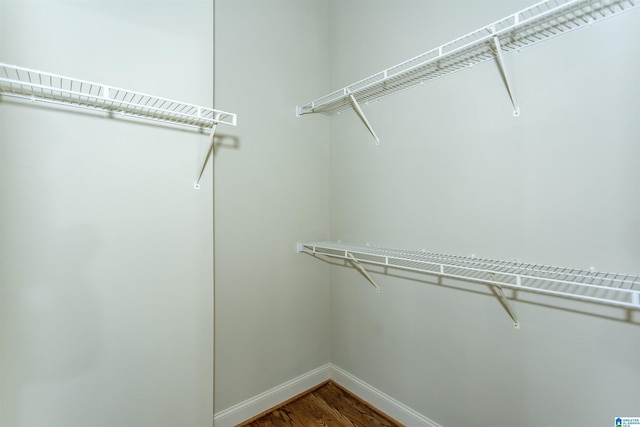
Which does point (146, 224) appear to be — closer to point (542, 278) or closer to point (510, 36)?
point (542, 278)

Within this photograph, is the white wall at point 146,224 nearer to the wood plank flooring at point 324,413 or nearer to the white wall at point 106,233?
the white wall at point 106,233

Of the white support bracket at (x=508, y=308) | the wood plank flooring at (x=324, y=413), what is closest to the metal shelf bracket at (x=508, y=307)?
the white support bracket at (x=508, y=308)

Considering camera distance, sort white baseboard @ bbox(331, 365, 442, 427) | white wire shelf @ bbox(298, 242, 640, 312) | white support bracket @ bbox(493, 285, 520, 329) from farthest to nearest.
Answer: white baseboard @ bbox(331, 365, 442, 427), white support bracket @ bbox(493, 285, 520, 329), white wire shelf @ bbox(298, 242, 640, 312)

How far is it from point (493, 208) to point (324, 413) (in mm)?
1534

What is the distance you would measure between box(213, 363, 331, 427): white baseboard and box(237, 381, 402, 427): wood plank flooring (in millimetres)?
35

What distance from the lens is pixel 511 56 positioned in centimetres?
119

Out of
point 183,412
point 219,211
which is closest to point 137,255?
point 219,211

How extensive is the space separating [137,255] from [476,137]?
1.60 meters

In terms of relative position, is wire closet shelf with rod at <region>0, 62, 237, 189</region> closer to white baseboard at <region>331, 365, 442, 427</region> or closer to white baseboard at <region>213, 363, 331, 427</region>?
white baseboard at <region>213, 363, 331, 427</region>

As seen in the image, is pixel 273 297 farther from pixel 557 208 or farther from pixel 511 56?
pixel 511 56

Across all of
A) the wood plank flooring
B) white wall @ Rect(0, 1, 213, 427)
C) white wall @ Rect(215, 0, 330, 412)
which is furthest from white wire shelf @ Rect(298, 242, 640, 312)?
white wall @ Rect(0, 1, 213, 427)

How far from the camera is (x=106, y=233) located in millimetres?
1134

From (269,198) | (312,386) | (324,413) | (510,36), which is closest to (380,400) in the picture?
(324,413)

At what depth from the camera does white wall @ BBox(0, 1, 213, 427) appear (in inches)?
38.5
